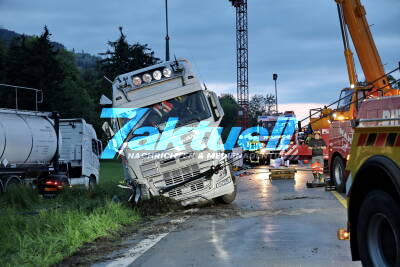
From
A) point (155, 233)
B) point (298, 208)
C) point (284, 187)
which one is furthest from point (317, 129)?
point (155, 233)

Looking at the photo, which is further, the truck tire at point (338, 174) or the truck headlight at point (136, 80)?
the truck tire at point (338, 174)

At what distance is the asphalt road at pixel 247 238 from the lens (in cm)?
688

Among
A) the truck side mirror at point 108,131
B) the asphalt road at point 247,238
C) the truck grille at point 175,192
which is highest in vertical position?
the truck side mirror at point 108,131

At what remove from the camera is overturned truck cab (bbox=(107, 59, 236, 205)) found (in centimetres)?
1200

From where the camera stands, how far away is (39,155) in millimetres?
20891

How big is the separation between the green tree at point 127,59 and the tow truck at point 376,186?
47.2 meters

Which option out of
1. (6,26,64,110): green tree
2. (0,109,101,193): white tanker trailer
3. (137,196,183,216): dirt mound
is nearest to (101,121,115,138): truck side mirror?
(137,196,183,216): dirt mound

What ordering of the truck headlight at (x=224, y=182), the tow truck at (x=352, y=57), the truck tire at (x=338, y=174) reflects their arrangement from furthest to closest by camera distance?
the tow truck at (x=352, y=57)
the truck tire at (x=338, y=174)
the truck headlight at (x=224, y=182)

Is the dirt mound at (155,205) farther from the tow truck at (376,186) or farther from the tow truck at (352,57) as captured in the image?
the tow truck at (376,186)

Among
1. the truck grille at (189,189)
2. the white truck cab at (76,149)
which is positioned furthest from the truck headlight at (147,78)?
the white truck cab at (76,149)

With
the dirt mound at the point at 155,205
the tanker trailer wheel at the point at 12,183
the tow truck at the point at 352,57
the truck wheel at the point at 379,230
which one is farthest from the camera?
the tanker trailer wheel at the point at 12,183

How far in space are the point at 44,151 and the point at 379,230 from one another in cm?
1801

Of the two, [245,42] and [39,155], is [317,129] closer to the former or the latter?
[39,155]

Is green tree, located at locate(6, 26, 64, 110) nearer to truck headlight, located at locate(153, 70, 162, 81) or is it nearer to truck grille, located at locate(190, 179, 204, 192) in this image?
truck headlight, located at locate(153, 70, 162, 81)
